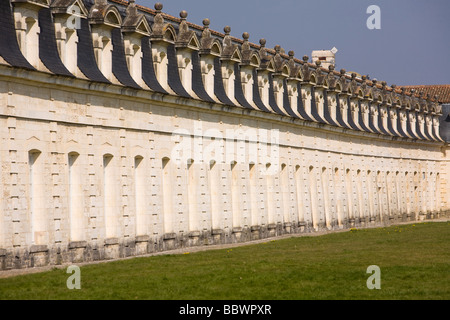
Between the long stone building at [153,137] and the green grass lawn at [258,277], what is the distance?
136 inches

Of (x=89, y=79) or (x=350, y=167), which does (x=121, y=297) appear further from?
(x=350, y=167)

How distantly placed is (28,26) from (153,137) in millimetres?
8563

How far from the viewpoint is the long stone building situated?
31312mm

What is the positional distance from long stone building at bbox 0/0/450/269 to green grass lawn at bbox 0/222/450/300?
3.45 metres

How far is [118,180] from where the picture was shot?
36.4 metres

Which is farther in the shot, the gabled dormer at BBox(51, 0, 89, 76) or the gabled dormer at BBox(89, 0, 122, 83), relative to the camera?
the gabled dormer at BBox(89, 0, 122, 83)

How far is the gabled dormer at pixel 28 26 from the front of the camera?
102 ft

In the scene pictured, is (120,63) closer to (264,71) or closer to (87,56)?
(87,56)

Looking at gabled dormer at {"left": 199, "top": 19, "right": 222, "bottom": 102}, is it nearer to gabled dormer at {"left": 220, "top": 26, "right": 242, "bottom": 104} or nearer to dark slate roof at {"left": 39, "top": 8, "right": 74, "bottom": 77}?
gabled dormer at {"left": 220, "top": 26, "right": 242, "bottom": 104}

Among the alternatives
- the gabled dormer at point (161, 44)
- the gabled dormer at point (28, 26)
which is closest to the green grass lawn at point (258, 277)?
the gabled dormer at point (28, 26)

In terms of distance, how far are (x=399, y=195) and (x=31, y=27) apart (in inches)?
1786

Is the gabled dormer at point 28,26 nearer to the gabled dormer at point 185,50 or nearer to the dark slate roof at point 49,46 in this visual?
the dark slate roof at point 49,46

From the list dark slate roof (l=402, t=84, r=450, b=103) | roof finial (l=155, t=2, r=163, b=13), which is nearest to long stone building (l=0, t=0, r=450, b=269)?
roof finial (l=155, t=2, r=163, b=13)

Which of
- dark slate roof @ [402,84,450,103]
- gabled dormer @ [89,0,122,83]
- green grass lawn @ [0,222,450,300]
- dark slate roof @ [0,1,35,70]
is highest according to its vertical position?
dark slate roof @ [402,84,450,103]
